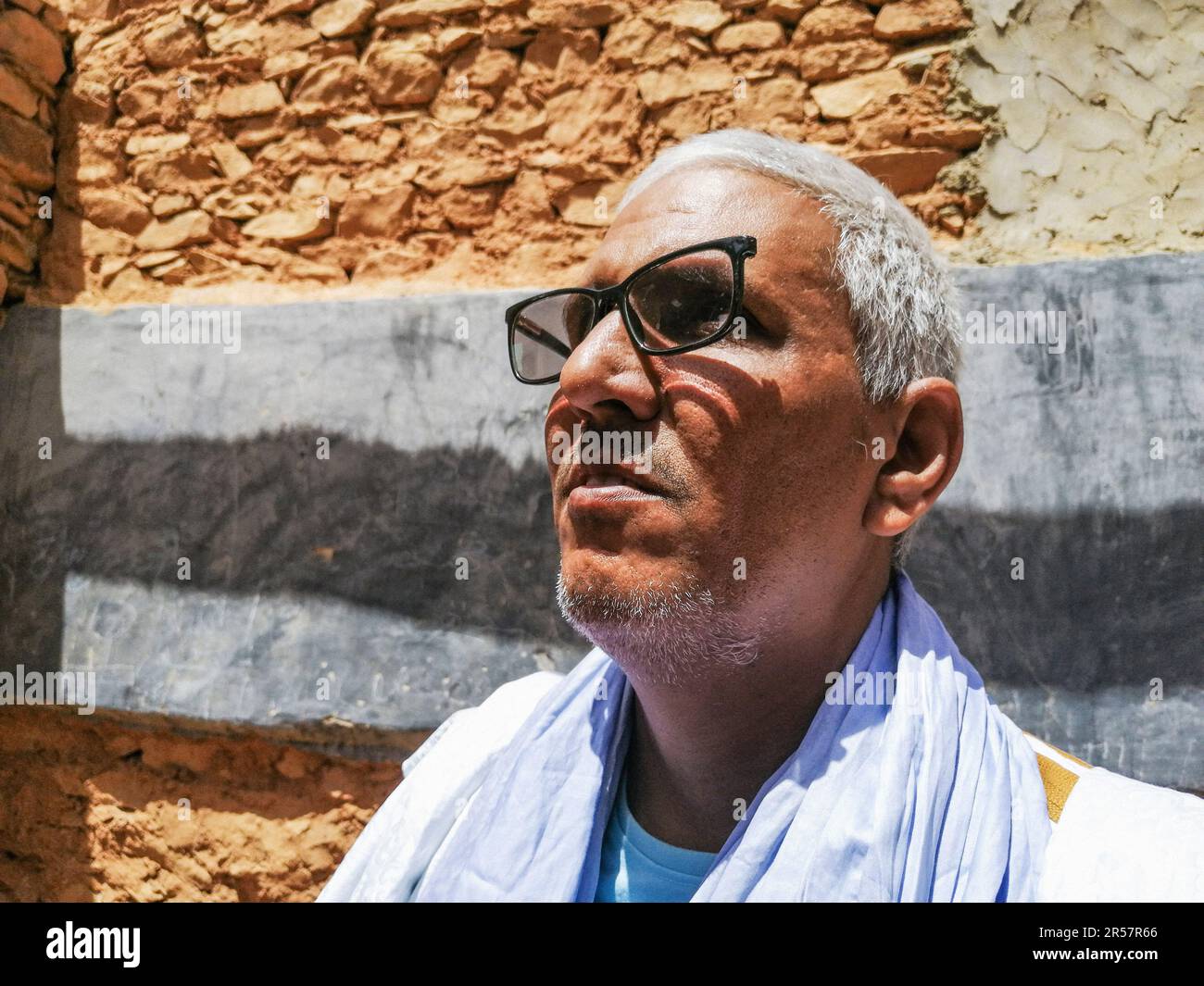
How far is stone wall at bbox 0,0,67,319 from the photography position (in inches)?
132

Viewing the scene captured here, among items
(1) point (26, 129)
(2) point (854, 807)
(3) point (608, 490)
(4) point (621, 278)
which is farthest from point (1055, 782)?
(1) point (26, 129)

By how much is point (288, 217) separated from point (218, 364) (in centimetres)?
58

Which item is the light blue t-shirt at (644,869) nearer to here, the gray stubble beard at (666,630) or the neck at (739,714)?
the neck at (739,714)

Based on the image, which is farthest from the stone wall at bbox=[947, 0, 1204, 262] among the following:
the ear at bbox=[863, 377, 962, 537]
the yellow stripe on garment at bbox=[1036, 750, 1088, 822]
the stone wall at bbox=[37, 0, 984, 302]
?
the yellow stripe on garment at bbox=[1036, 750, 1088, 822]

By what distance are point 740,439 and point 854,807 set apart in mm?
530

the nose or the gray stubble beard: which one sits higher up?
the nose

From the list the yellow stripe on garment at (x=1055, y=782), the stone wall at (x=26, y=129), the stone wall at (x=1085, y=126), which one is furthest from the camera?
the stone wall at (x=26, y=129)

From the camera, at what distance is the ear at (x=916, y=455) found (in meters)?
1.47

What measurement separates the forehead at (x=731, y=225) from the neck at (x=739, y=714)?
519mm

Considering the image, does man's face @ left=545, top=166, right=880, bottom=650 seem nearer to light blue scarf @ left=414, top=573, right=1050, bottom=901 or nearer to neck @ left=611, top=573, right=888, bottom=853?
neck @ left=611, top=573, right=888, bottom=853

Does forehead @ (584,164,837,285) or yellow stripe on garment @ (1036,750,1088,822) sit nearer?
yellow stripe on garment @ (1036,750,1088,822)

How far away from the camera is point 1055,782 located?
131cm

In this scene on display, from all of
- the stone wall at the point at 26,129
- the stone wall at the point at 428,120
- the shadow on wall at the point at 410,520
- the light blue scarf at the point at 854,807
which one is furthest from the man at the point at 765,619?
the stone wall at the point at 26,129

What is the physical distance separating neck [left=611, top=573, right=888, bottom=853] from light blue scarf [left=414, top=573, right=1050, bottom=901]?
0.06 m
